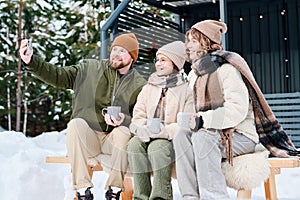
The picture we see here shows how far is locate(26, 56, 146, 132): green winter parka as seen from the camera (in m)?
3.10

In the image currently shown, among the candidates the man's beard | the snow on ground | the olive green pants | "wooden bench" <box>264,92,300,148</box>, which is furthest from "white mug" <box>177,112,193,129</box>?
"wooden bench" <box>264,92,300,148</box>

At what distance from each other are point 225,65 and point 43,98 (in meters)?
7.71

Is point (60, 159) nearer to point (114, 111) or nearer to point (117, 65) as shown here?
point (114, 111)

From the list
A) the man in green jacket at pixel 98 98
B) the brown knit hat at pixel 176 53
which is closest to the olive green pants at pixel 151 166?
the man in green jacket at pixel 98 98

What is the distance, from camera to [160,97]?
292 cm

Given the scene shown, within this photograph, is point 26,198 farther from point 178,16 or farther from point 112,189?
point 178,16

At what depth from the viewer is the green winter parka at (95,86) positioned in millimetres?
3104

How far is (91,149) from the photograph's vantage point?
301 centimetres

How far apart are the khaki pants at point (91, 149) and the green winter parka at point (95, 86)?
11cm

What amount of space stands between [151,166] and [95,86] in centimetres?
72

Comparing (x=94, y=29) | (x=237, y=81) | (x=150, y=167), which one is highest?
(x=94, y=29)

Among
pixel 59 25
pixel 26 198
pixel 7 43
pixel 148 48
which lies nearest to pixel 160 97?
pixel 26 198

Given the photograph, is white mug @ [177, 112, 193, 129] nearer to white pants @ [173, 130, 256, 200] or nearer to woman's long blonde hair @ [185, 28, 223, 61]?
white pants @ [173, 130, 256, 200]

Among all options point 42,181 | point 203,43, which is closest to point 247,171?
point 203,43
